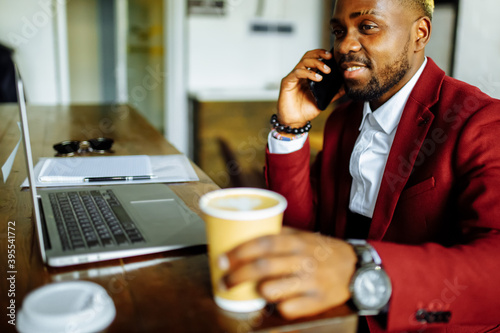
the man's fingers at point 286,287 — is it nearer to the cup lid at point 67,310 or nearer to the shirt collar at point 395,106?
the cup lid at point 67,310

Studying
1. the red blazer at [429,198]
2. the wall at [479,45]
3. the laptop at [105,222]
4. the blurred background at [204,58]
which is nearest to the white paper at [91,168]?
the laptop at [105,222]

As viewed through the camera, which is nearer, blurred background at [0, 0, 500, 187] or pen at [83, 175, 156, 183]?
pen at [83, 175, 156, 183]

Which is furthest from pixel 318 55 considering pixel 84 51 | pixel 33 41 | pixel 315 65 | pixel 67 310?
pixel 84 51

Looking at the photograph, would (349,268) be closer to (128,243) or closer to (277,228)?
(277,228)

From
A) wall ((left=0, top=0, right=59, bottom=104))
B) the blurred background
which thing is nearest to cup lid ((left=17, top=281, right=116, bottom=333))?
the blurred background

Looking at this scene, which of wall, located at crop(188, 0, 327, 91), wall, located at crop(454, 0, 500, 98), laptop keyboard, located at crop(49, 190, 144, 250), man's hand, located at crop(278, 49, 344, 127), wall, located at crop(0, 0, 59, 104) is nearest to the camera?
laptop keyboard, located at crop(49, 190, 144, 250)

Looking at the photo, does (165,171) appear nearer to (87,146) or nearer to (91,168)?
(91,168)

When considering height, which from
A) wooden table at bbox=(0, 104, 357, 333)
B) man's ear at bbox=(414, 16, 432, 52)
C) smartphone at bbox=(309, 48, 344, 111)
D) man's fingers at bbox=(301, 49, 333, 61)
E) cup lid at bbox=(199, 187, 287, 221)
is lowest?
wooden table at bbox=(0, 104, 357, 333)

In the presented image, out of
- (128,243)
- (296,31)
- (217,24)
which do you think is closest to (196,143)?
(217,24)

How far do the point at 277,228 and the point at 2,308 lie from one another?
0.37 meters

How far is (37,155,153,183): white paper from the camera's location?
1.16m

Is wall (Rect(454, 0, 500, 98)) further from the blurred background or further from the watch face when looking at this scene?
the watch face

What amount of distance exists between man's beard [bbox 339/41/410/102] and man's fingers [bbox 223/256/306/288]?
29.7 inches

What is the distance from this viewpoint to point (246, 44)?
4.25 meters
